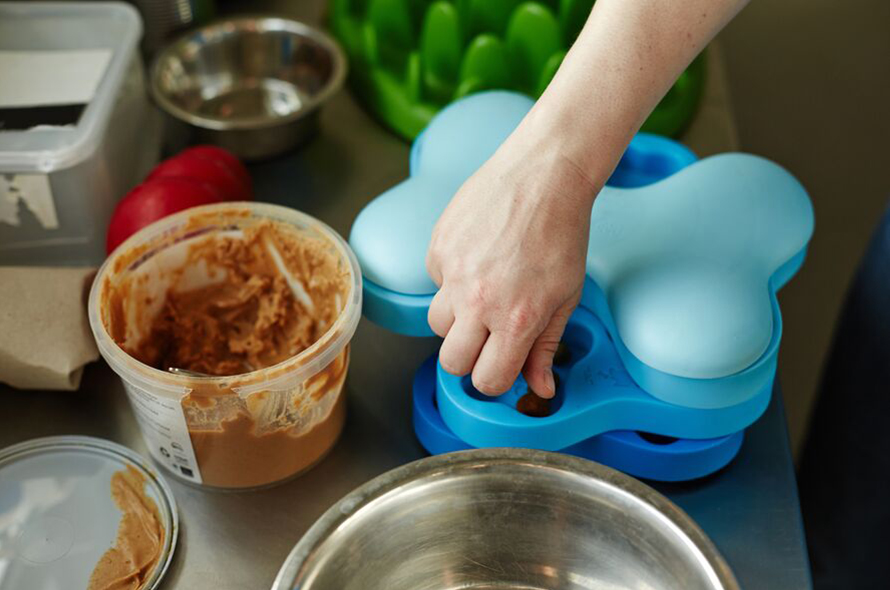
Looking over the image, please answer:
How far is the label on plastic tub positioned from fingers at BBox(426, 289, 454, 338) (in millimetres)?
169

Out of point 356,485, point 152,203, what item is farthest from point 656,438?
point 152,203

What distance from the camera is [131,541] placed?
0.62 m

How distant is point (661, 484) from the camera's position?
670 mm

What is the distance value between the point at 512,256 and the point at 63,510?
13.8 inches

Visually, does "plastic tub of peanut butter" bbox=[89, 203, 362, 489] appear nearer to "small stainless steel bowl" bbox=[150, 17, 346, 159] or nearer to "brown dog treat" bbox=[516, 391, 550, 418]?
"brown dog treat" bbox=[516, 391, 550, 418]

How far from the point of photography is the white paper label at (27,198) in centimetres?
73

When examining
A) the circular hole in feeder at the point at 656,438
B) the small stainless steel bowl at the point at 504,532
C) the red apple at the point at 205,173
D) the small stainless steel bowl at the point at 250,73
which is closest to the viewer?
the small stainless steel bowl at the point at 504,532

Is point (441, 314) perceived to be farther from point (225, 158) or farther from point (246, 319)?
point (225, 158)

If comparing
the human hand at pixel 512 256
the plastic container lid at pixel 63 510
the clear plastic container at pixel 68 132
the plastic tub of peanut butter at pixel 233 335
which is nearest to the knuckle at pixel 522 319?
the human hand at pixel 512 256

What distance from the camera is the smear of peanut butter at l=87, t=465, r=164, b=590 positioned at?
597 millimetres

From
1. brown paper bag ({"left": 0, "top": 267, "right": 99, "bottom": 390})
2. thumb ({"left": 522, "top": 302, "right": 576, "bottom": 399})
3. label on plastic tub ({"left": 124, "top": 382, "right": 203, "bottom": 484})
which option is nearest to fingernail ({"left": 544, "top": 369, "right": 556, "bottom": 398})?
thumb ({"left": 522, "top": 302, "right": 576, "bottom": 399})

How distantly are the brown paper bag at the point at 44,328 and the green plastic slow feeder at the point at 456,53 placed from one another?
0.37 m

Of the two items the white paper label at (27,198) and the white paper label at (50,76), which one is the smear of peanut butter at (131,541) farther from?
the white paper label at (50,76)

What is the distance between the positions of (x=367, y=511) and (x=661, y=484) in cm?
23
